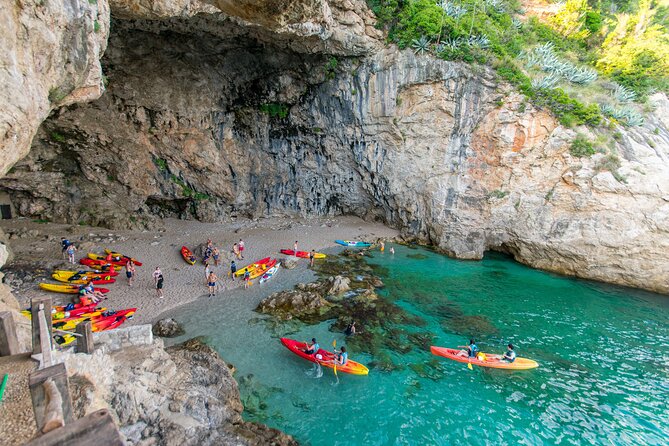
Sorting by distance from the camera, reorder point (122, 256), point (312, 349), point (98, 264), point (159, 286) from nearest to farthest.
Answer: point (312, 349) → point (159, 286) → point (98, 264) → point (122, 256)

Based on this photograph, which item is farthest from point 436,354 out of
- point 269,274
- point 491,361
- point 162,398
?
point 269,274

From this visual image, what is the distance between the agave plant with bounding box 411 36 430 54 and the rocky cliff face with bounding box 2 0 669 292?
693 mm

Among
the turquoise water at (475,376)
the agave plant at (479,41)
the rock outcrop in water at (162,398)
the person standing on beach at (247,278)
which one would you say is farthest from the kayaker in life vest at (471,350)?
the agave plant at (479,41)

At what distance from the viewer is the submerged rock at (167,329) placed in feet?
37.6

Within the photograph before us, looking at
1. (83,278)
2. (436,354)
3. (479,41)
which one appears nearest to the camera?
(436,354)

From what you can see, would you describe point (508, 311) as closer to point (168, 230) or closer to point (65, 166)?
point (168, 230)

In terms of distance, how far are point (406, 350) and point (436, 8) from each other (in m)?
18.9

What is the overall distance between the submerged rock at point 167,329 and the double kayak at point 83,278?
456 centimetres

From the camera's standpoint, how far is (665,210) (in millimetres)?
16297

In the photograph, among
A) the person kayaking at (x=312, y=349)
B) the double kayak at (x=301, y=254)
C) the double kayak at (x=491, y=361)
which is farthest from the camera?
the double kayak at (x=301, y=254)

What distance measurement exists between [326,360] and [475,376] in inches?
193

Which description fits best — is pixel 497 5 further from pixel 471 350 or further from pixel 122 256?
pixel 122 256

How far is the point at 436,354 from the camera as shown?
37.8 feet

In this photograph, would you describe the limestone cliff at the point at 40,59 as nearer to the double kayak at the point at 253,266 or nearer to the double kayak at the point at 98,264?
the double kayak at the point at 98,264
